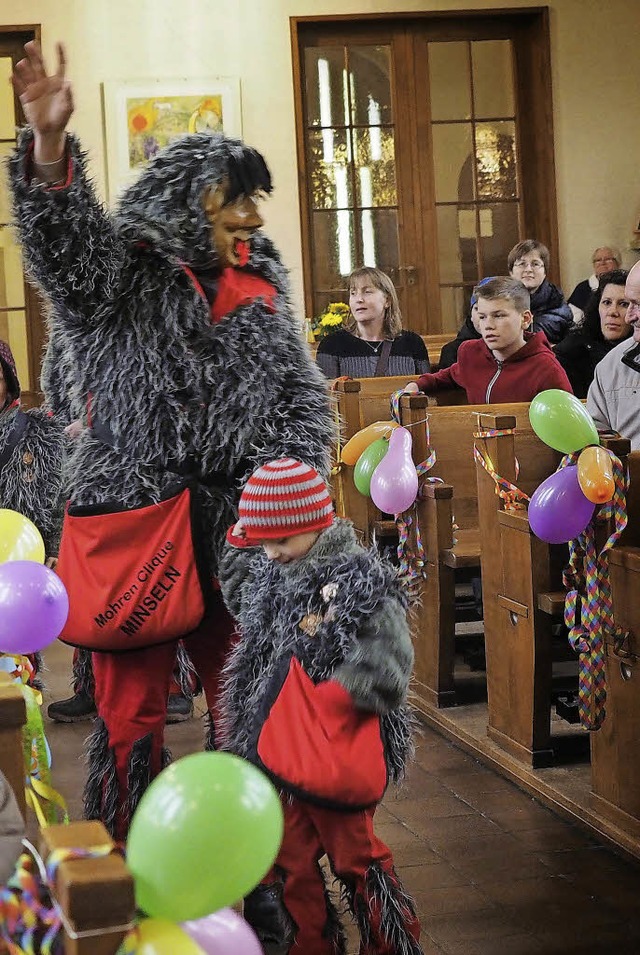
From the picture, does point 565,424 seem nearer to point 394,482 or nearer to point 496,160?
point 394,482

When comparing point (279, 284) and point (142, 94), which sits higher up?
point (142, 94)

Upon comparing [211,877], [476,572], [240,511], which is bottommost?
[476,572]

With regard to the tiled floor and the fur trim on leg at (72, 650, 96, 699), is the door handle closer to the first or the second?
the fur trim on leg at (72, 650, 96, 699)

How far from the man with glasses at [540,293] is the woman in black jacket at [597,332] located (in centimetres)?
70

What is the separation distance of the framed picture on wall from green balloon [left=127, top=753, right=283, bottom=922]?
7070mm

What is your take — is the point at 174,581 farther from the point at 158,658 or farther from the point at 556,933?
the point at 556,933

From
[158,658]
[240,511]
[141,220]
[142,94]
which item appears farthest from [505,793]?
[142,94]

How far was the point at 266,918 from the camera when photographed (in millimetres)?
2234

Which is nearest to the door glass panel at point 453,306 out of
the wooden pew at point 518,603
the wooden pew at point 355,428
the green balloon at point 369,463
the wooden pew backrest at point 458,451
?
the wooden pew at point 355,428

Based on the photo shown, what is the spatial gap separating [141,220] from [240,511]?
58 centimetres

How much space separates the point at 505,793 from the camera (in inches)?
123

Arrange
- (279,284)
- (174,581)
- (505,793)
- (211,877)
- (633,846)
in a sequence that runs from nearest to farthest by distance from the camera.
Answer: (211,877) → (174,581) → (279,284) → (633,846) → (505,793)

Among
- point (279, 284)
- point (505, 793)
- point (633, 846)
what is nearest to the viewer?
point (279, 284)

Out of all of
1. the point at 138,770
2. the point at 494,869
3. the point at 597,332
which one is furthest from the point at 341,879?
the point at 597,332
